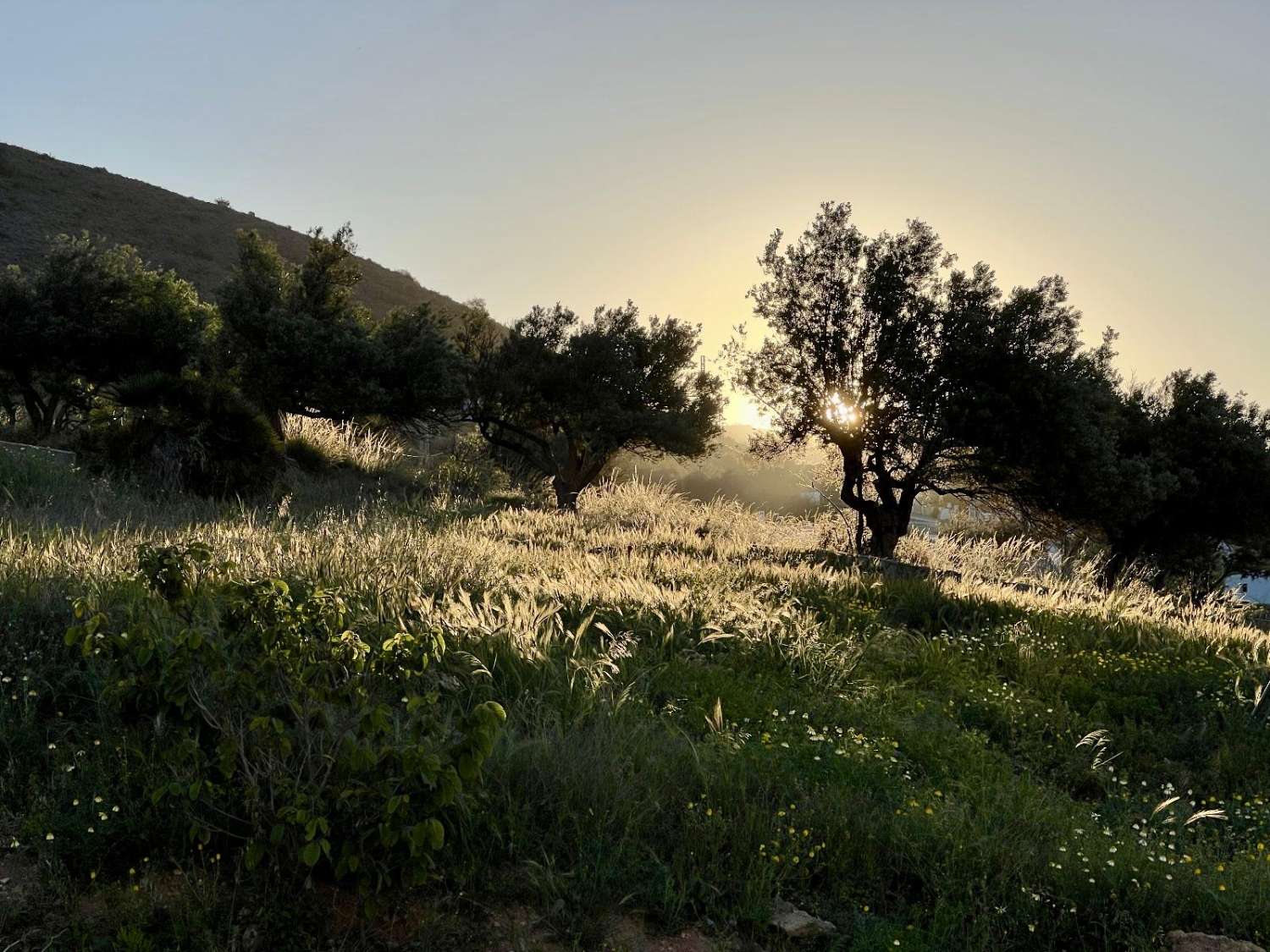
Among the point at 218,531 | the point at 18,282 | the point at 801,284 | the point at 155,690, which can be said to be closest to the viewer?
the point at 155,690

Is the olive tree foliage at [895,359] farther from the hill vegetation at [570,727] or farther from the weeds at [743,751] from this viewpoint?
the weeds at [743,751]

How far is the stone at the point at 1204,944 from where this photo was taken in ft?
Result: 9.73

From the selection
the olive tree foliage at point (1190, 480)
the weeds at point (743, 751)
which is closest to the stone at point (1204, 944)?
the weeds at point (743, 751)

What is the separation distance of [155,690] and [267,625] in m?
0.44

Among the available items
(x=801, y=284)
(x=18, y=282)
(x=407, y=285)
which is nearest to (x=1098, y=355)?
(x=801, y=284)

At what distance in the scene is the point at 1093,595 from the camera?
10695 millimetres

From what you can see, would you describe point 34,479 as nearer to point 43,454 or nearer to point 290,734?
point 43,454

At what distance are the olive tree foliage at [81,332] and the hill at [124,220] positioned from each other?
2005 centimetres

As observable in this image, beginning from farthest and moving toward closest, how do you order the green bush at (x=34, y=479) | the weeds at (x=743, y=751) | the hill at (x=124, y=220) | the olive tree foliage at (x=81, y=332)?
the hill at (x=124, y=220)
the olive tree foliage at (x=81, y=332)
the green bush at (x=34, y=479)
the weeds at (x=743, y=751)

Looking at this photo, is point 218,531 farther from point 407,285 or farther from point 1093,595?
point 407,285

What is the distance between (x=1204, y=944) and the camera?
3.01m

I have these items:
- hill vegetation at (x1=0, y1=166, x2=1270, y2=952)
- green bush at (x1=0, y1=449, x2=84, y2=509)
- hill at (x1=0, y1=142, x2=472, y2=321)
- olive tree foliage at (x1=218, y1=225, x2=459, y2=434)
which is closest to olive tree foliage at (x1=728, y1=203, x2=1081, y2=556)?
hill vegetation at (x1=0, y1=166, x2=1270, y2=952)

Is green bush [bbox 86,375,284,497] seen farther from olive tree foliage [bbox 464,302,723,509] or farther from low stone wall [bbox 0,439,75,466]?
olive tree foliage [bbox 464,302,723,509]

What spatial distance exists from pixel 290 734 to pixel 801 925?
6.71 ft
